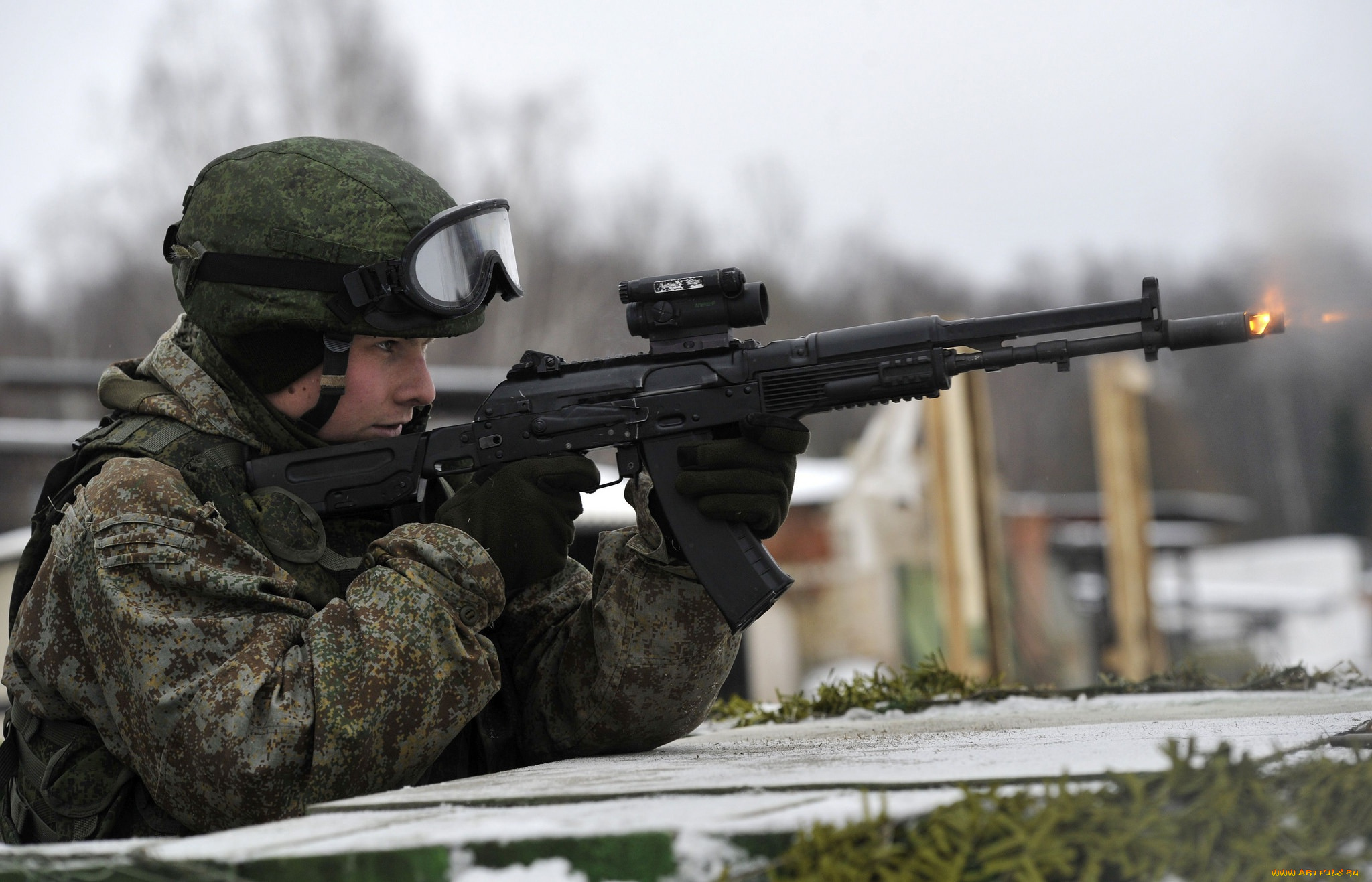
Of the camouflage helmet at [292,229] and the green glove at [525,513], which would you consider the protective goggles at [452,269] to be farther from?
the green glove at [525,513]

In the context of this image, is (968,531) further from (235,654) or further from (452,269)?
(235,654)

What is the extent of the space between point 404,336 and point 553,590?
0.74 metres

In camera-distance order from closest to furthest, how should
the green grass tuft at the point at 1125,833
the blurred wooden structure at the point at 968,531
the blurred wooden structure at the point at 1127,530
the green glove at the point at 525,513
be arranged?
1. the green grass tuft at the point at 1125,833
2. the green glove at the point at 525,513
3. the blurred wooden structure at the point at 968,531
4. the blurred wooden structure at the point at 1127,530

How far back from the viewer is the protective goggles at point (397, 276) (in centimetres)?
272

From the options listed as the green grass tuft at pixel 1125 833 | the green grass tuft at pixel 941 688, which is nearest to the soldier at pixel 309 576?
the green grass tuft at pixel 941 688

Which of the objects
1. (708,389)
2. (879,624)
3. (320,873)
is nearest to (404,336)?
(708,389)

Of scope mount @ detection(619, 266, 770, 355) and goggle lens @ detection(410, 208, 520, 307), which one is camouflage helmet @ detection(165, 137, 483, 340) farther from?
scope mount @ detection(619, 266, 770, 355)

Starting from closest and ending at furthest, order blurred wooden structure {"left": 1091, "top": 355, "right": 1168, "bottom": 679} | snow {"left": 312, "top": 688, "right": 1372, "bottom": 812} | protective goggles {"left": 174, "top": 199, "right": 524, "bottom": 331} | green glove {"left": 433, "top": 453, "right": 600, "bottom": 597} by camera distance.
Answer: snow {"left": 312, "top": 688, "right": 1372, "bottom": 812} < green glove {"left": 433, "top": 453, "right": 600, "bottom": 597} < protective goggles {"left": 174, "top": 199, "right": 524, "bottom": 331} < blurred wooden structure {"left": 1091, "top": 355, "right": 1168, "bottom": 679}

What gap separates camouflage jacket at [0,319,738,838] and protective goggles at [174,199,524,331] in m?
0.25

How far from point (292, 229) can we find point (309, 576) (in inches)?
29.8

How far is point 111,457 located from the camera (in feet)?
8.42

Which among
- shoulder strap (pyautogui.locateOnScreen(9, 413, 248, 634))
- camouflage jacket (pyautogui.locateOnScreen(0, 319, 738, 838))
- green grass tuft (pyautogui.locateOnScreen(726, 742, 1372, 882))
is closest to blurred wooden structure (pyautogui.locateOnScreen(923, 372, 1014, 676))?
camouflage jacket (pyautogui.locateOnScreen(0, 319, 738, 838))

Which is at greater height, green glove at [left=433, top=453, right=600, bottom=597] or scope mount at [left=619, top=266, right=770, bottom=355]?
scope mount at [left=619, top=266, right=770, bottom=355]

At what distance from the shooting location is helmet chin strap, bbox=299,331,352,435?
2.77 metres
